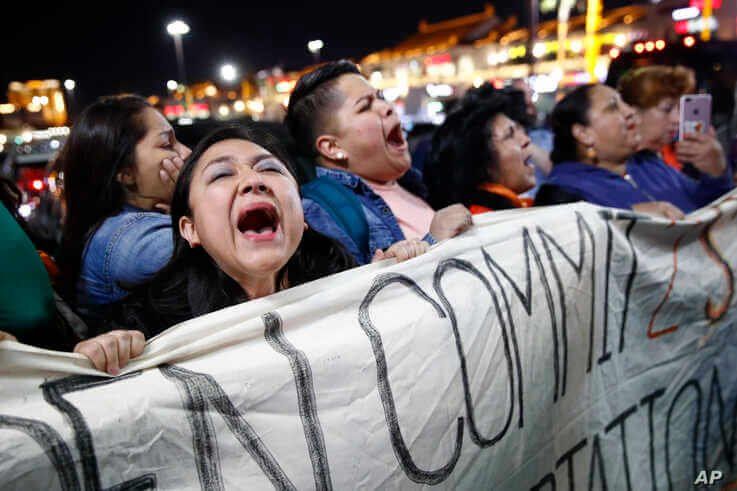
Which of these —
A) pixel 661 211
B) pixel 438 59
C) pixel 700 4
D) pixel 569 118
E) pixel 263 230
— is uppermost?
pixel 438 59

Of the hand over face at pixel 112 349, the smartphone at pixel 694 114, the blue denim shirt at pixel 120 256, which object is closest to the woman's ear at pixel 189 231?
the blue denim shirt at pixel 120 256

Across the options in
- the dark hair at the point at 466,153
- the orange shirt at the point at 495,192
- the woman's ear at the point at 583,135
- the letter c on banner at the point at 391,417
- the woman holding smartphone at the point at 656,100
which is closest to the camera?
the letter c on banner at the point at 391,417

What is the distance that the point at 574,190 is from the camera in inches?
137

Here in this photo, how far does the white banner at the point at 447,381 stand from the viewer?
117cm

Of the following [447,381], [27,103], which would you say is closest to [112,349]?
[447,381]

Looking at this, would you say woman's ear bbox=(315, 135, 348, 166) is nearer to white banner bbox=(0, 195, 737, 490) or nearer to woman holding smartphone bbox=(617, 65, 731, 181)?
white banner bbox=(0, 195, 737, 490)

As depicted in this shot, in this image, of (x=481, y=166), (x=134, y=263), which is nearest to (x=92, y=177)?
(x=134, y=263)

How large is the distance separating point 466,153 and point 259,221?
1.82 meters

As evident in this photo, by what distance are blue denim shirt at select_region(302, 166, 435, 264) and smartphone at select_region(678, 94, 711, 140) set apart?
249 cm

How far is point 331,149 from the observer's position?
2.78 meters

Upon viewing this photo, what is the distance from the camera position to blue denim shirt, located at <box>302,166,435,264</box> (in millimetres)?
2412

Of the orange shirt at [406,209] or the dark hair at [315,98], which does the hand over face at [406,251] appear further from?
the dark hair at [315,98]

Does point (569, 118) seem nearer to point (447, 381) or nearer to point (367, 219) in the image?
point (367, 219)
